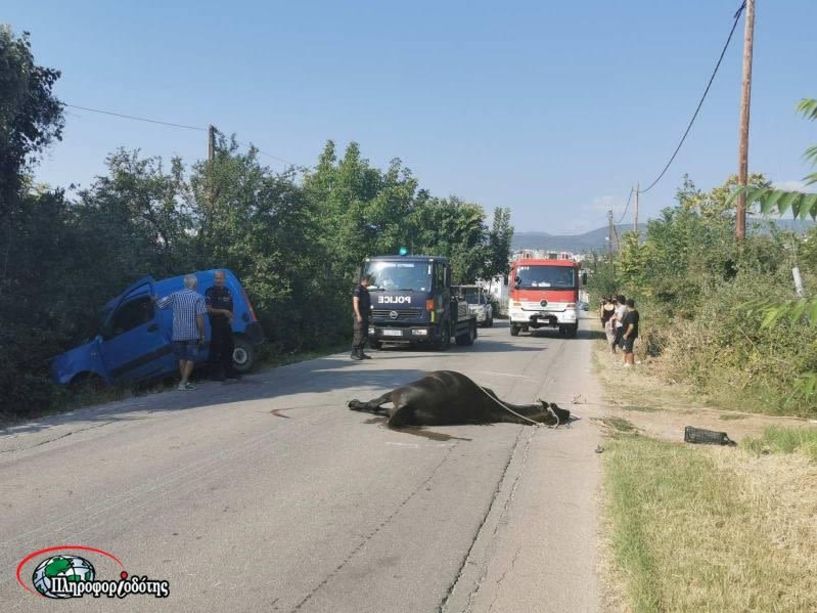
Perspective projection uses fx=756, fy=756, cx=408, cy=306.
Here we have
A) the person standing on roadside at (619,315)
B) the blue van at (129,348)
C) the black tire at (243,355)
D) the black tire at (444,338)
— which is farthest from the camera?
the black tire at (444,338)

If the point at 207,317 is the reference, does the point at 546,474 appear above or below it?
below

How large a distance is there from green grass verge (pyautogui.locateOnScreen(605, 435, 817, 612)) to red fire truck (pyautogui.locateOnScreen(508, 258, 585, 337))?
822 inches

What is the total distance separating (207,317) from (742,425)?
335 inches

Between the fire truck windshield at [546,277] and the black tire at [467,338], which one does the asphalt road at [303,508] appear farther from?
the fire truck windshield at [546,277]

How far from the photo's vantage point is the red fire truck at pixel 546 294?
28.0 meters

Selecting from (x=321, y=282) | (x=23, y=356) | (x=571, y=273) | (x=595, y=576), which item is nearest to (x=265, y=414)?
(x=23, y=356)

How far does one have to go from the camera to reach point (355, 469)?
6.92 m

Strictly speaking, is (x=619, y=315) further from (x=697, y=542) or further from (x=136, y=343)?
(x=697, y=542)

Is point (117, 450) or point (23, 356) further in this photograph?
point (23, 356)

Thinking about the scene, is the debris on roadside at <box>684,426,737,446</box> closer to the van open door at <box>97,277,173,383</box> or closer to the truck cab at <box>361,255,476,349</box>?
the van open door at <box>97,277,173,383</box>

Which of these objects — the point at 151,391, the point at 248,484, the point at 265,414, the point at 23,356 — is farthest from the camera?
the point at 151,391

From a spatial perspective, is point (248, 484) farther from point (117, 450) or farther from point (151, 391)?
point (151, 391)

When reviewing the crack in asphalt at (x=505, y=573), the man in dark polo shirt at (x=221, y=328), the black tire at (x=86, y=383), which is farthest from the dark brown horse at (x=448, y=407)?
the black tire at (x=86, y=383)

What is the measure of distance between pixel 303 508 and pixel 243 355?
875cm
